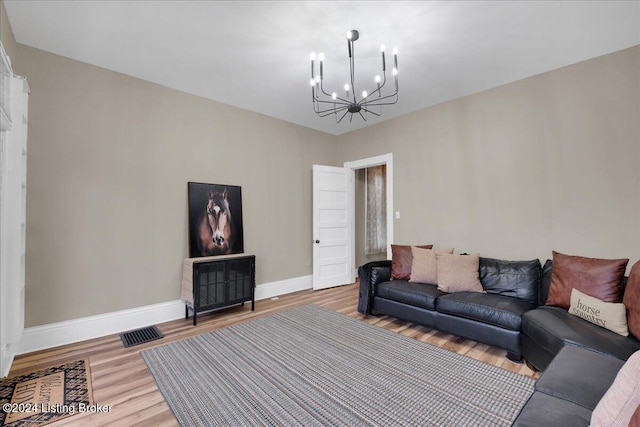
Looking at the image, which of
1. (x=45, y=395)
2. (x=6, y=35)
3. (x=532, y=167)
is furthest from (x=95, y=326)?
(x=532, y=167)

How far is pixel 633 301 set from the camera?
200 centimetres

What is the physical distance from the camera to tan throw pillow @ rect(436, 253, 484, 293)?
3.09 metres

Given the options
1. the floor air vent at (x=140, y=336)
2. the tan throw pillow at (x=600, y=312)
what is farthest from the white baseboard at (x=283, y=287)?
the tan throw pillow at (x=600, y=312)

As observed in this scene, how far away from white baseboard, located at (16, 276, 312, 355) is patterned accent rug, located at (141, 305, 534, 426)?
0.79 m

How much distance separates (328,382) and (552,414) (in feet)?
4.55

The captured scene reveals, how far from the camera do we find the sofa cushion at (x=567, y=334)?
177cm

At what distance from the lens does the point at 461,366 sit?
7.62 ft

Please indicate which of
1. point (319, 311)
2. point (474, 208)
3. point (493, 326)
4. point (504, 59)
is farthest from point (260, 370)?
point (504, 59)

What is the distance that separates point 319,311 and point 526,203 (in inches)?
112

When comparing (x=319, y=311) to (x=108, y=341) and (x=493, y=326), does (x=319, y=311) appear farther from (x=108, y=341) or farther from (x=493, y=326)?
(x=108, y=341)

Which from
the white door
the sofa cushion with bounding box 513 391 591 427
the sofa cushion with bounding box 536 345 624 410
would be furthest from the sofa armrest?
the sofa cushion with bounding box 513 391 591 427

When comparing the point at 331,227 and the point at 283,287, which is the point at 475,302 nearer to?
the point at 331,227

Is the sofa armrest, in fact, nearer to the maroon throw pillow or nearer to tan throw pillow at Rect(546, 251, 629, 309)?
the maroon throw pillow

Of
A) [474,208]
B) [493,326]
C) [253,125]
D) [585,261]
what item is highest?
[253,125]
